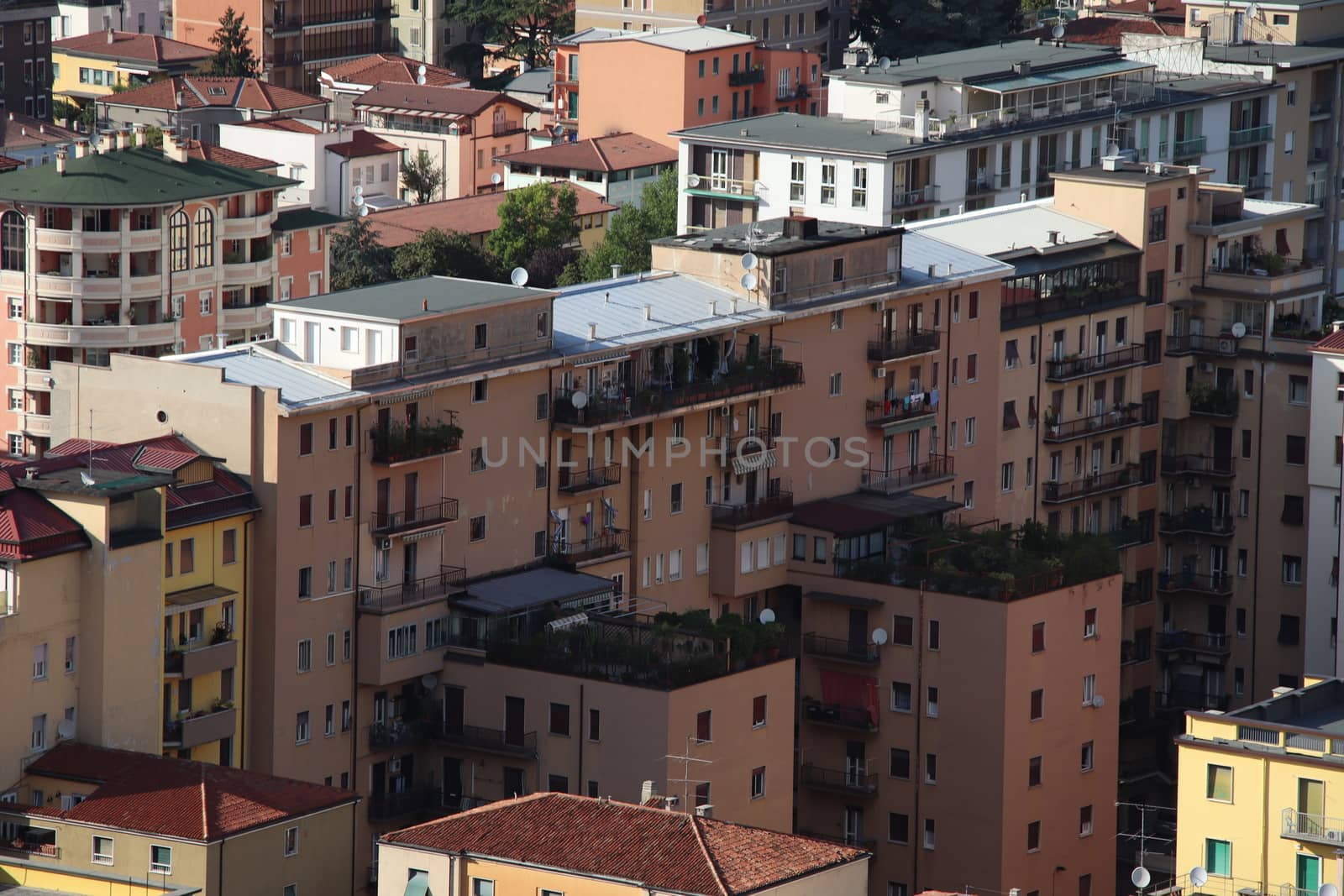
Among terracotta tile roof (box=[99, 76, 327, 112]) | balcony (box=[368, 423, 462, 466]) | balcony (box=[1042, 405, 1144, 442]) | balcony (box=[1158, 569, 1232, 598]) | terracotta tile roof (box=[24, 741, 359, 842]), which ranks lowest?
balcony (box=[1158, 569, 1232, 598])

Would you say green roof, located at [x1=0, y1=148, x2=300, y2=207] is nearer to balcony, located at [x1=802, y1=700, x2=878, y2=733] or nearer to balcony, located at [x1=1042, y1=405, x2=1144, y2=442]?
balcony, located at [x1=1042, y1=405, x2=1144, y2=442]

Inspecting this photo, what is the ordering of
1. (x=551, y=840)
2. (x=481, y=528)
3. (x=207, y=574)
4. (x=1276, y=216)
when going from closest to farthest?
(x=551, y=840) → (x=207, y=574) → (x=481, y=528) → (x=1276, y=216)

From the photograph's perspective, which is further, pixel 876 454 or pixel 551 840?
pixel 876 454

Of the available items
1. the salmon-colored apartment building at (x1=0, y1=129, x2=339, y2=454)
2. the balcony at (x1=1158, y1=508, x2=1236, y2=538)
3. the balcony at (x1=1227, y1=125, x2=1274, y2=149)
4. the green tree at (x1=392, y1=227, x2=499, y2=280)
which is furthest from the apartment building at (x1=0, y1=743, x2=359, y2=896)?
the balcony at (x1=1227, y1=125, x2=1274, y2=149)

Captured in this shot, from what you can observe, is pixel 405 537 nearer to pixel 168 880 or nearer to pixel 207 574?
pixel 207 574

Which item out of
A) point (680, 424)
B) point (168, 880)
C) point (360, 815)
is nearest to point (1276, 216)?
point (680, 424)

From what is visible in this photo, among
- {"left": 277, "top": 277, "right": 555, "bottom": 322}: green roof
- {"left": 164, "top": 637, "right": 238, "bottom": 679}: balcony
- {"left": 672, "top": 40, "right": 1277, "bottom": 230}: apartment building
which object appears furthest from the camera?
{"left": 672, "top": 40, "right": 1277, "bottom": 230}: apartment building

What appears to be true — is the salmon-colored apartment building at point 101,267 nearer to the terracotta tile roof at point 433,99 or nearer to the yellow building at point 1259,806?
the terracotta tile roof at point 433,99
